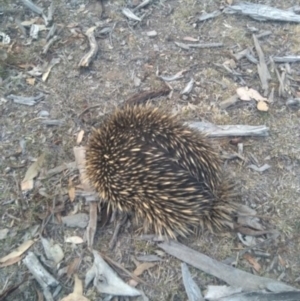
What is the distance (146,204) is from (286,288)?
0.99 m

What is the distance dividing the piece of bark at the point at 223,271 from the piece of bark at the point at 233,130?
39.2 inches

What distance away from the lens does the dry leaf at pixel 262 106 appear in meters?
3.90

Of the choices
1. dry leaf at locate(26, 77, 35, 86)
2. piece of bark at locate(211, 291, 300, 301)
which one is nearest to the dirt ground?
dry leaf at locate(26, 77, 35, 86)

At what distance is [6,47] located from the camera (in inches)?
170

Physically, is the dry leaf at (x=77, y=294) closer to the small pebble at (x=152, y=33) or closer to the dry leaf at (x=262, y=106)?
the dry leaf at (x=262, y=106)

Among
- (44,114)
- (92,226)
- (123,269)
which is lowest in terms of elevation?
(123,269)

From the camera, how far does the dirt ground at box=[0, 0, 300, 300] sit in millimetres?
3160

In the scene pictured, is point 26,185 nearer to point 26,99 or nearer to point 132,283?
point 26,99

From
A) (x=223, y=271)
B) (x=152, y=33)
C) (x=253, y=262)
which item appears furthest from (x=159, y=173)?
(x=152, y=33)

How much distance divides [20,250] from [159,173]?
42.3 inches

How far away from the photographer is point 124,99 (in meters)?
3.99

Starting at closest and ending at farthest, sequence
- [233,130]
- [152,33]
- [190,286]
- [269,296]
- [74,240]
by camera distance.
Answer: [269,296] < [190,286] < [74,240] < [233,130] < [152,33]

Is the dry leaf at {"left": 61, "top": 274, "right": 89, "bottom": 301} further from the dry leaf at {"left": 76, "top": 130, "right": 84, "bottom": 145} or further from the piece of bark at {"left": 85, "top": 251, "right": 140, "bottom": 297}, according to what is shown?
the dry leaf at {"left": 76, "top": 130, "right": 84, "bottom": 145}

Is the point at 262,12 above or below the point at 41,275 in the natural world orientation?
above
